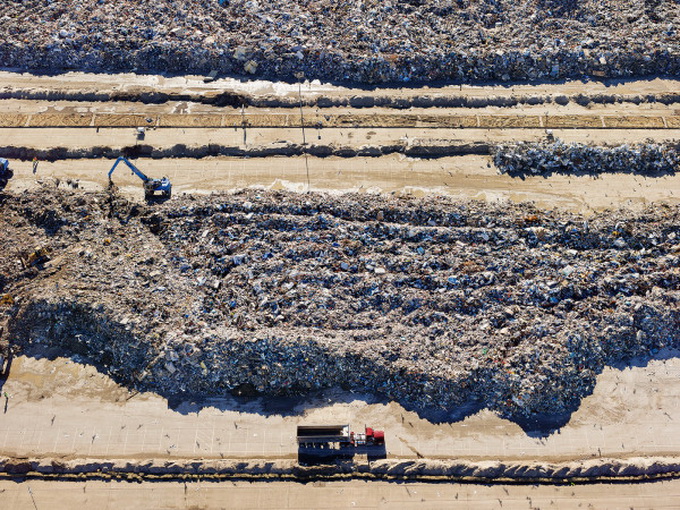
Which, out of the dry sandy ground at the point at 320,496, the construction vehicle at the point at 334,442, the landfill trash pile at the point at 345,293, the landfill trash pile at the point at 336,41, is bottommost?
the dry sandy ground at the point at 320,496

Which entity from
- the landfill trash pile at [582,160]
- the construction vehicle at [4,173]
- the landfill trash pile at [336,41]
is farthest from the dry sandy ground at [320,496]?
the landfill trash pile at [336,41]

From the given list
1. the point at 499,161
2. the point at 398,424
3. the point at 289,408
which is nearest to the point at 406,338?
the point at 398,424

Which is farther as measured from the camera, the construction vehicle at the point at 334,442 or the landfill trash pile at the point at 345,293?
the landfill trash pile at the point at 345,293

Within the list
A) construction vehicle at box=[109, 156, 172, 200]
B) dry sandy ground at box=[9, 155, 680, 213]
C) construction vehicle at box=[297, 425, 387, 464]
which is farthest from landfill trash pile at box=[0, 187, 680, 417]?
construction vehicle at box=[297, 425, 387, 464]

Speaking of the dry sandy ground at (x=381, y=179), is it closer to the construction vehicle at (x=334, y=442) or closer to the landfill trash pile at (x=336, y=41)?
the landfill trash pile at (x=336, y=41)

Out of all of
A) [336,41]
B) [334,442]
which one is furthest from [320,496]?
[336,41]

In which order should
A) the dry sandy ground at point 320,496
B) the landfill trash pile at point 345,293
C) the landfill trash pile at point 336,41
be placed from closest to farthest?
the dry sandy ground at point 320,496, the landfill trash pile at point 345,293, the landfill trash pile at point 336,41

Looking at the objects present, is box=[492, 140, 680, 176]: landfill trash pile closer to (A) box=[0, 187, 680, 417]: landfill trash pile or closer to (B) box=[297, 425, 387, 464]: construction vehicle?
(A) box=[0, 187, 680, 417]: landfill trash pile
